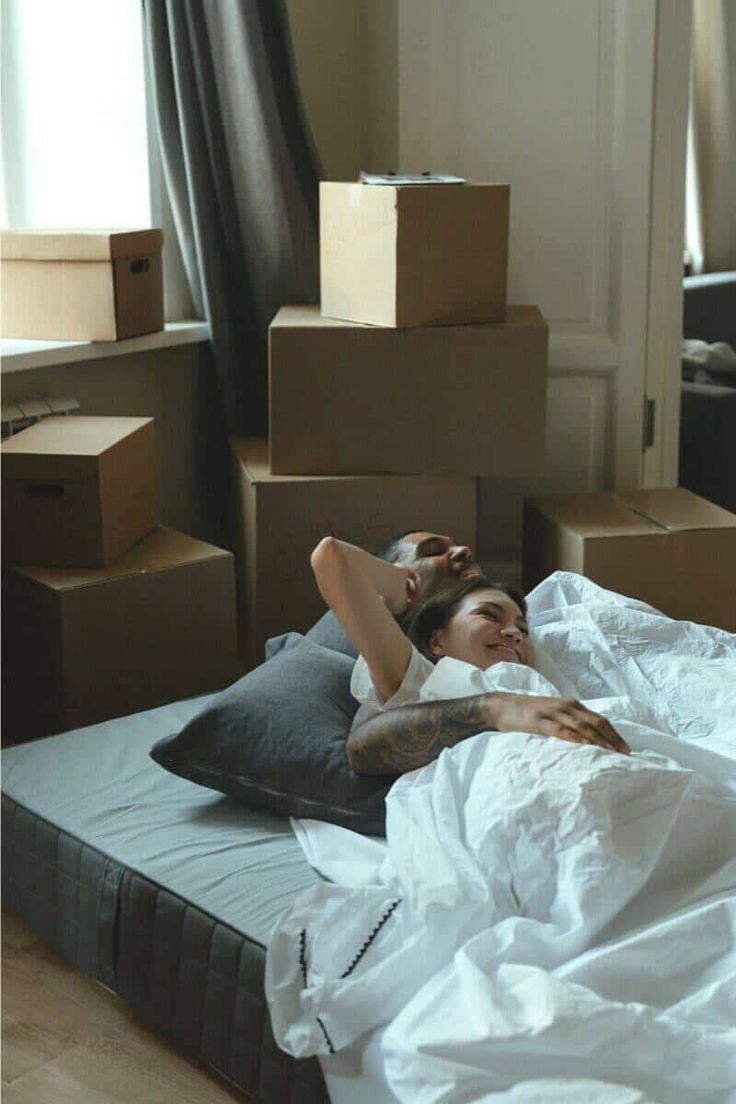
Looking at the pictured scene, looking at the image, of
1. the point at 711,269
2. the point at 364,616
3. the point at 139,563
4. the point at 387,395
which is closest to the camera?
Result: the point at 364,616

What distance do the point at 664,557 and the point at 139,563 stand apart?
1.06 metres

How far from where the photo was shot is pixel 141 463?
2713mm

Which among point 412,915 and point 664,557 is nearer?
point 412,915

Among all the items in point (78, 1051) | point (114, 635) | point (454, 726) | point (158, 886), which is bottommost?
point (78, 1051)

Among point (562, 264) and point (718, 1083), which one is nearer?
point (718, 1083)

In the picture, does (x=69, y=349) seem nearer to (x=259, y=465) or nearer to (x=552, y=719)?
(x=259, y=465)

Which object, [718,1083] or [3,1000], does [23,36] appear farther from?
[718,1083]

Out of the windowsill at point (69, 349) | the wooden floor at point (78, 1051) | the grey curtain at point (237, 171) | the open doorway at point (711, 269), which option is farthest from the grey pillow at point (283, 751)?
the open doorway at point (711, 269)

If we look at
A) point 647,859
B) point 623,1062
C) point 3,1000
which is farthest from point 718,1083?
point 3,1000

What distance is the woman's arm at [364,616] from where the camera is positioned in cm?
186

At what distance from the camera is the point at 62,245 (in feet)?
9.09

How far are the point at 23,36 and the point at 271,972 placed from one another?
7.23 ft

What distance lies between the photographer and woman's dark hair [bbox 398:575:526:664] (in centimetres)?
203

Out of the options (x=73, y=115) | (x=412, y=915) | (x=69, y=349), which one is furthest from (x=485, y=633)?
(x=73, y=115)
